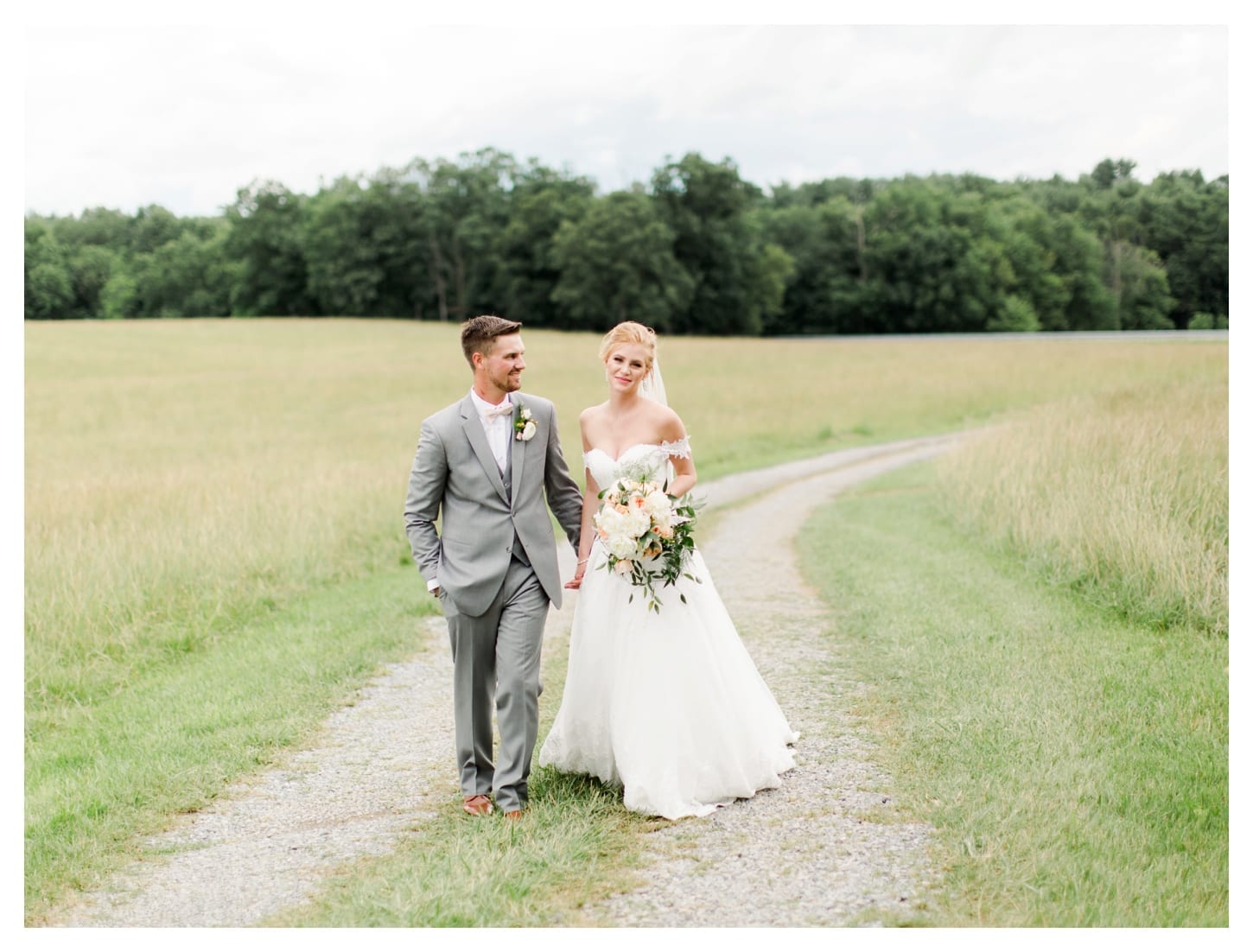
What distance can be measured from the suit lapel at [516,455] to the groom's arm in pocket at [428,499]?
0.29m

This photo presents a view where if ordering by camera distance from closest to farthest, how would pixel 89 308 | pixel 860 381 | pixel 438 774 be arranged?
1. pixel 438 774
2. pixel 860 381
3. pixel 89 308

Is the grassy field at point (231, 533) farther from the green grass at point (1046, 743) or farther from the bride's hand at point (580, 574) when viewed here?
the green grass at point (1046, 743)

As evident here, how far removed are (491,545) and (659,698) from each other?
1.01 meters

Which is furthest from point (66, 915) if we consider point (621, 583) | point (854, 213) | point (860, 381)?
point (854, 213)

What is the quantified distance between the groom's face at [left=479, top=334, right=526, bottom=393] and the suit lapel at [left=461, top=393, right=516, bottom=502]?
15 cm

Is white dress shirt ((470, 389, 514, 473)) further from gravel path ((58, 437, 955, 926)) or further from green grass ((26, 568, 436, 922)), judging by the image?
green grass ((26, 568, 436, 922))

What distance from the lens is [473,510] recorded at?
188 inches

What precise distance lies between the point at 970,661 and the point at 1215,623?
210 cm

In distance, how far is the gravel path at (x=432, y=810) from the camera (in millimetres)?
3947

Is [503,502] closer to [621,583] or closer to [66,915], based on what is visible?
[621,583]

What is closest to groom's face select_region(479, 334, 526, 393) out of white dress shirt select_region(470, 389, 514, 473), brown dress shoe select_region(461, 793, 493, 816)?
white dress shirt select_region(470, 389, 514, 473)

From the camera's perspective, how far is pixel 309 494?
1312 centimetres

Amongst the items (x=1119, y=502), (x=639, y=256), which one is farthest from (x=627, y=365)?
(x=639, y=256)

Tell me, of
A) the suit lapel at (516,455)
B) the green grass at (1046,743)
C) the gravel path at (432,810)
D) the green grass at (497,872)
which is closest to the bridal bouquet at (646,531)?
the suit lapel at (516,455)
